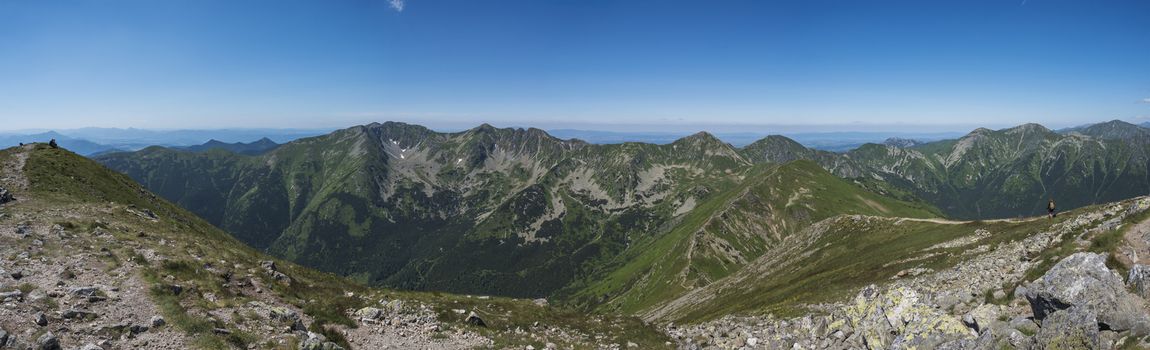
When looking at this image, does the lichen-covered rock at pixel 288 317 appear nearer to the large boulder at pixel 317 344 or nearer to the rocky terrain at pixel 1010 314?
the large boulder at pixel 317 344

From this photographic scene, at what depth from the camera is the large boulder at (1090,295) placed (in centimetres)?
1648

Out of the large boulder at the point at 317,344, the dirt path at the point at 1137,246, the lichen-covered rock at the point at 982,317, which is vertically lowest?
the large boulder at the point at 317,344

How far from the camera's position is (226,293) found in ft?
83.3

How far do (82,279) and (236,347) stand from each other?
42.4ft

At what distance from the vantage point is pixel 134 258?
2788 centimetres

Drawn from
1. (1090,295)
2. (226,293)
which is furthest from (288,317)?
(1090,295)

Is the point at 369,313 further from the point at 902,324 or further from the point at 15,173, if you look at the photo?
the point at 15,173

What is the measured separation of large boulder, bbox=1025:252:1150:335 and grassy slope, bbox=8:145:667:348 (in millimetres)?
21289

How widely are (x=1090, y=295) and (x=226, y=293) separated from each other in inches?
1612

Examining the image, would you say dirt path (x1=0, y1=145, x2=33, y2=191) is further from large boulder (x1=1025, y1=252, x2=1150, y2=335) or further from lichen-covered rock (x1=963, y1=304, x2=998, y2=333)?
large boulder (x1=1025, y1=252, x2=1150, y2=335)

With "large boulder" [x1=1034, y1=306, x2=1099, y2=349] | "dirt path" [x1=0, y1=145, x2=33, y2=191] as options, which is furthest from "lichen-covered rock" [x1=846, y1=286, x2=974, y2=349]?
"dirt path" [x1=0, y1=145, x2=33, y2=191]

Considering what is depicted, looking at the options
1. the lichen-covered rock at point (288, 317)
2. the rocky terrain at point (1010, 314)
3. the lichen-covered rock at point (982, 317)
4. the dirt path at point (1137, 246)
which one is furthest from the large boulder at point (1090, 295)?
the lichen-covered rock at point (288, 317)

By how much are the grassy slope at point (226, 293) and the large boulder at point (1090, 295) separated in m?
21.3

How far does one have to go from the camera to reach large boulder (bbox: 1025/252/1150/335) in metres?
16.5
